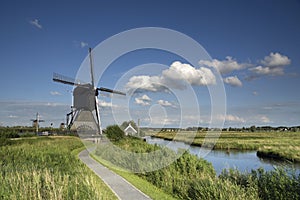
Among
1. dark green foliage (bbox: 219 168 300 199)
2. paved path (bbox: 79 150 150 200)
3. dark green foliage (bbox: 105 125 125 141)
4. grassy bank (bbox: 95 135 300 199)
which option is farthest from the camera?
dark green foliage (bbox: 105 125 125 141)

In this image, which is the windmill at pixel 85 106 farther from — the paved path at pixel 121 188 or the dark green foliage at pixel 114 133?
the paved path at pixel 121 188

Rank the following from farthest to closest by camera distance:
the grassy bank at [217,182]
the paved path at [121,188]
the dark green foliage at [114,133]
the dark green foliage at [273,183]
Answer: the dark green foliage at [114,133] < the paved path at [121,188] < the grassy bank at [217,182] < the dark green foliage at [273,183]

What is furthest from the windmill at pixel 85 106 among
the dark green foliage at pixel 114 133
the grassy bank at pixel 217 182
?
the grassy bank at pixel 217 182

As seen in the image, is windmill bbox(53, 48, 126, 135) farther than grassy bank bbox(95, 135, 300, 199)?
Yes

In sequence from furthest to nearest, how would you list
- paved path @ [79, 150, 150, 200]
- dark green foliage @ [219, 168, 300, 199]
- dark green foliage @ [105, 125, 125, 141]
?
dark green foliage @ [105, 125, 125, 141] < paved path @ [79, 150, 150, 200] < dark green foliage @ [219, 168, 300, 199]

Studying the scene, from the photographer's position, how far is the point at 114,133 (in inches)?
1163

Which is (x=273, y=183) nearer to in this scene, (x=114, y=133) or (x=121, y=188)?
(x=121, y=188)

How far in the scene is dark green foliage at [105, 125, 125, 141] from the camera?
29.2m

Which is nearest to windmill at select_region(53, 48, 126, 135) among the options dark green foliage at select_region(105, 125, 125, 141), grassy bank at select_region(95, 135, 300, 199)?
dark green foliage at select_region(105, 125, 125, 141)

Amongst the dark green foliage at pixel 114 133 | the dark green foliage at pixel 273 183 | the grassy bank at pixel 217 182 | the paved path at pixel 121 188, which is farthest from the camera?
the dark green foliage at pixel 114 133

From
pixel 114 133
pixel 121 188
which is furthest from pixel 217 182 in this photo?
pixel 114 133

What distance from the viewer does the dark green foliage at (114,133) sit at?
2919 cm

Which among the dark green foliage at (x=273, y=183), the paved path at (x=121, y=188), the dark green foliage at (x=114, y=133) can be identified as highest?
the dark green foliage at (x=114, y=133)

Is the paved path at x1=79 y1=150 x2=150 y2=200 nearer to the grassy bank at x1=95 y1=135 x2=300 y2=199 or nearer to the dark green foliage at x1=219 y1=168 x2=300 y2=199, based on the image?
the grassy bank at x1=95 y1=135 x2=300 y2=199
